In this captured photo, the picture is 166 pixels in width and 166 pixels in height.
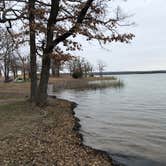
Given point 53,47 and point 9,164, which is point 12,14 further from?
point 9,164

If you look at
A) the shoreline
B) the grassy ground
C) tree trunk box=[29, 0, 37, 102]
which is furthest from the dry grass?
the shoreline

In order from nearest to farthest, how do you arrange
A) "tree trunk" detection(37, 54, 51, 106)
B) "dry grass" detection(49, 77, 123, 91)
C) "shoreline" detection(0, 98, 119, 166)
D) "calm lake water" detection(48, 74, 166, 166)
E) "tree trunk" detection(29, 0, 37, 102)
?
"shoreline" detection(0, 98, 119, 166) < "calm lake water" detection(48, 74, 166, 166) < "tree trunk" detection(29, 0, 37, 102) < "tree trunk" detection(37, 54, 51, 106) < "dry grass" detection(49, 77, 123, 91)

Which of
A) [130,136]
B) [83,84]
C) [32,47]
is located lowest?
[83,84]

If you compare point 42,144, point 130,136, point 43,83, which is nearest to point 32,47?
point 43,83

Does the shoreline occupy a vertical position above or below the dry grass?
above

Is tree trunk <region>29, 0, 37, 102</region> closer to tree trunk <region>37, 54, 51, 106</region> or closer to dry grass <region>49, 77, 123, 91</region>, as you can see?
tree trunk <region>37, 54, 51, 106</region>

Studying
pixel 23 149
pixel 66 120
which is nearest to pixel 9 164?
pixel 23 149

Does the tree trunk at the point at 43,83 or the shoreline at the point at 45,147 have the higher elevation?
the tree trunk at the point at 43,83

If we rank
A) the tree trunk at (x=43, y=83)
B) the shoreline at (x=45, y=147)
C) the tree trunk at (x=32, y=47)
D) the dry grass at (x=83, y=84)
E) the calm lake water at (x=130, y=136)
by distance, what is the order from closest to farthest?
the shoreline at (x=45, y=147), the calm lake water at (x=130, y=136), the tree trunk at (x=32, y=47), the tree trunk at (x=43, y=83), the dry grass at (x=83, y=84)

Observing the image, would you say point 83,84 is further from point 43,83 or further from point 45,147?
point 45,147

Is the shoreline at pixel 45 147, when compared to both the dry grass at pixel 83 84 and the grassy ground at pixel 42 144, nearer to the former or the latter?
the grassy ground at pixel 42 144

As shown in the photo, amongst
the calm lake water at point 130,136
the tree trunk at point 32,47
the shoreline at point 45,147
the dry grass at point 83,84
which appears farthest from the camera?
the dry grass at point 83,84

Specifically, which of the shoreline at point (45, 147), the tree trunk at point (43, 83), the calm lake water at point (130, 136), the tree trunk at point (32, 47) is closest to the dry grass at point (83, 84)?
the tree trunk at point (32, 47)

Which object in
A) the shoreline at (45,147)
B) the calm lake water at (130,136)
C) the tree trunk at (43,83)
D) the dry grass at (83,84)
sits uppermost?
the tree trunk at (43,83)
